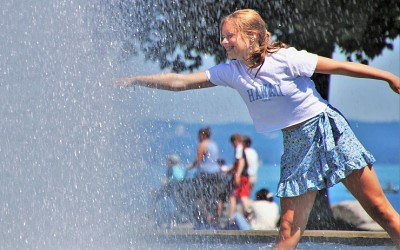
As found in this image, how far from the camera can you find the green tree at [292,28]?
9.47 metres

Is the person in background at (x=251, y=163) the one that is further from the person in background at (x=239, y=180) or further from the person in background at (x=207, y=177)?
A: the person in background at (x=207, y=177)

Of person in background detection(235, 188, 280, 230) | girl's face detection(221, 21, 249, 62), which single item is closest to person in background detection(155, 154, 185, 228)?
person in background detection(235, 188, 280, 230)

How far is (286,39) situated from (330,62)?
7.13 m

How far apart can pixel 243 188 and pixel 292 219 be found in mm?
5759

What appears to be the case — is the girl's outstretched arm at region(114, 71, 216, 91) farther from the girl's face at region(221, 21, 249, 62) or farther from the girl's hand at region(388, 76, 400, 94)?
the girl's hand at region(388, 76, 400, 94)

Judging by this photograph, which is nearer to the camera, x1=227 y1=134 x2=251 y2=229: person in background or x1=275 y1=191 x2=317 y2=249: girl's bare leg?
x1=275 y1=191 x2=317 y2=249: girl's bare leg

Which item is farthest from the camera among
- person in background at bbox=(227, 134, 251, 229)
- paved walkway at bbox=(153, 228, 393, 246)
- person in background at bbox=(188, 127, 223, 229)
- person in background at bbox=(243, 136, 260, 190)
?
person in background at bbox=(243, 136, 260, 190)

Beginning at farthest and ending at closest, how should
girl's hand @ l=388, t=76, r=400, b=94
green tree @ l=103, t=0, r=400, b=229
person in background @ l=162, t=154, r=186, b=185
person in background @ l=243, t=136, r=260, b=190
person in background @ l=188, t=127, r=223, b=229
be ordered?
person in background @ l=243, t=136, r=260, b=190, green tree @ l=103, t=0, r=400, b=229, person in background @ l=188, t=127, r=223, b=229, person in background @ l=162, t=154, r=186, b=185, girl's hand @ l=388, t=76, r=400, b=94

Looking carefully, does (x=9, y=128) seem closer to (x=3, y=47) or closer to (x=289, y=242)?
(x=3, y=47)

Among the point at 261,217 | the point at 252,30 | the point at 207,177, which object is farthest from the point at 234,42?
the point at 207,177

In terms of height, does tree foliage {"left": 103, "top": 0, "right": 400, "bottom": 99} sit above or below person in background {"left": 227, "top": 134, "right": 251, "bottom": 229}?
above

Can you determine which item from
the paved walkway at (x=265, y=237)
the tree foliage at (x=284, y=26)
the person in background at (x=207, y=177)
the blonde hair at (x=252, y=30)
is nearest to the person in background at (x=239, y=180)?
the person in background at (x=207, y=177)

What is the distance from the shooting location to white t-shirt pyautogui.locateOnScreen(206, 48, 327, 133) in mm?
4285

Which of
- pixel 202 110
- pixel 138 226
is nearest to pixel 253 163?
pixel 202 110
